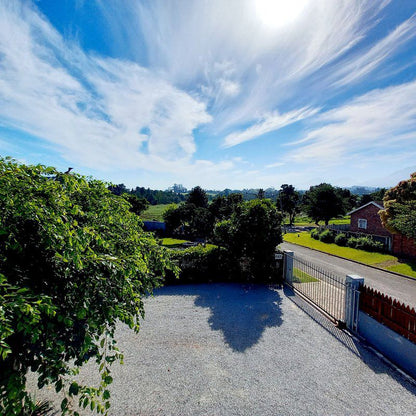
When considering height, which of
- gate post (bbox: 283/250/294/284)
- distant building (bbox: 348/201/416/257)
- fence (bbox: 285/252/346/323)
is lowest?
fence (bbox: 285/252/346/323)

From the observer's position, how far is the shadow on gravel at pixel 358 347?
5234mm

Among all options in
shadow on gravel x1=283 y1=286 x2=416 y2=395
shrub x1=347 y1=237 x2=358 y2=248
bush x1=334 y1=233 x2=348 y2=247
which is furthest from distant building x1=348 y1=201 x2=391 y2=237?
shadow on gravel x1=283 y1=286 x2=416 y2=395

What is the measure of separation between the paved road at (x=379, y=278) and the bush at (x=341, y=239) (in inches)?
196

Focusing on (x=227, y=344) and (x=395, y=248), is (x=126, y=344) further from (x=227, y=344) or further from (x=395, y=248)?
(x=395, y=248)

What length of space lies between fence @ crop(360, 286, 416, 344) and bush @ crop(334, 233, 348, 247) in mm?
20449

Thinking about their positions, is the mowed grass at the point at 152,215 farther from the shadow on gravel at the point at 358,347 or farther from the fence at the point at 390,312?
the fence at the point at 390,312

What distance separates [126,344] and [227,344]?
2.81m

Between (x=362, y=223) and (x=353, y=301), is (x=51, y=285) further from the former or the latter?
(x=362, y=223)

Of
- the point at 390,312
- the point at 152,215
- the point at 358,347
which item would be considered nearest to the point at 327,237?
the point at 358,347

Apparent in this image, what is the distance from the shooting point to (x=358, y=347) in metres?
6.36

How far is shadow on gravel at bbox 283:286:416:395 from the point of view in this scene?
5234 mm

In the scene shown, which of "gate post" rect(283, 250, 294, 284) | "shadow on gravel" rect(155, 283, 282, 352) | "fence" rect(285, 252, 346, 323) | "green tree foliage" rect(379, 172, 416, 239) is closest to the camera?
"shadow on gravel" rect(155, 283, 282, 352)

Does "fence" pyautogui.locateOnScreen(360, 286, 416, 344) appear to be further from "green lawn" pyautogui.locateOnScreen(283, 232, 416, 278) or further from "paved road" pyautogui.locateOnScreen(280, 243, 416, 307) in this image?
"green lawn" pyautogui.locateOnScreen(283, 232, 416, 278)

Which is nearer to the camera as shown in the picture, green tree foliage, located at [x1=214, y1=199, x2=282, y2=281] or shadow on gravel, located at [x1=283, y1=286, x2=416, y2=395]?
shadow on gravel, located at [x1=283, y1=286, x2=416, y2=395]
